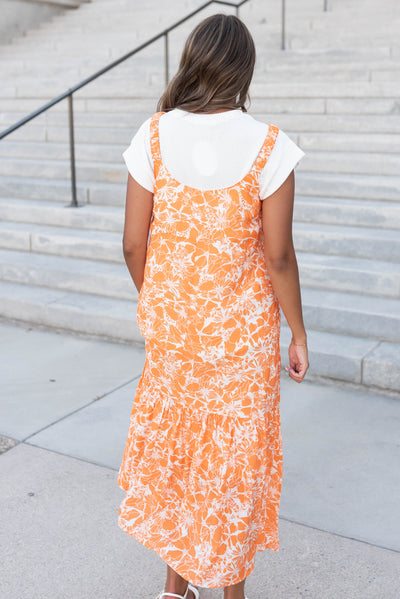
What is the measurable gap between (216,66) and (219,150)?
0.21 m

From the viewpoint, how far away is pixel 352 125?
647 centimetres

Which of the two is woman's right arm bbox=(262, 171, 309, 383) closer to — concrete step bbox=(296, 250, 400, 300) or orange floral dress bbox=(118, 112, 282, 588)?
orange floral dress bbox=(118, 112, 282, 588)

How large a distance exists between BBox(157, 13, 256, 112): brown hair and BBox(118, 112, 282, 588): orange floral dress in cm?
13

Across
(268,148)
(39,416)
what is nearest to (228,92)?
(268,148)

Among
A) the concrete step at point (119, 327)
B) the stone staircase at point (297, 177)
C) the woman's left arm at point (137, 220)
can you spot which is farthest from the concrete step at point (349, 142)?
the woman's left arm at point (137, 220)

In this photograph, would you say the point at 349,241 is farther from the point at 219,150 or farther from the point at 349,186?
the point at 219,150

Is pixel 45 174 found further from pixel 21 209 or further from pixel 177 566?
pixel 177 566

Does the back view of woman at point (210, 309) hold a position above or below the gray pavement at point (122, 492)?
above

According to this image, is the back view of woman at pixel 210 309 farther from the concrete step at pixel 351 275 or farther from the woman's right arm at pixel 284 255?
the concrete step at pixel 351 275

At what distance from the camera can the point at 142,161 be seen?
77.0 inches

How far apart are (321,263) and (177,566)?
2971 millimetres

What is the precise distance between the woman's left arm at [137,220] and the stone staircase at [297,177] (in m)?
2.21

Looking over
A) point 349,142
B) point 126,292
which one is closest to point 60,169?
point 126,292

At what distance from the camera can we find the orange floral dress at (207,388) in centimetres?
193
